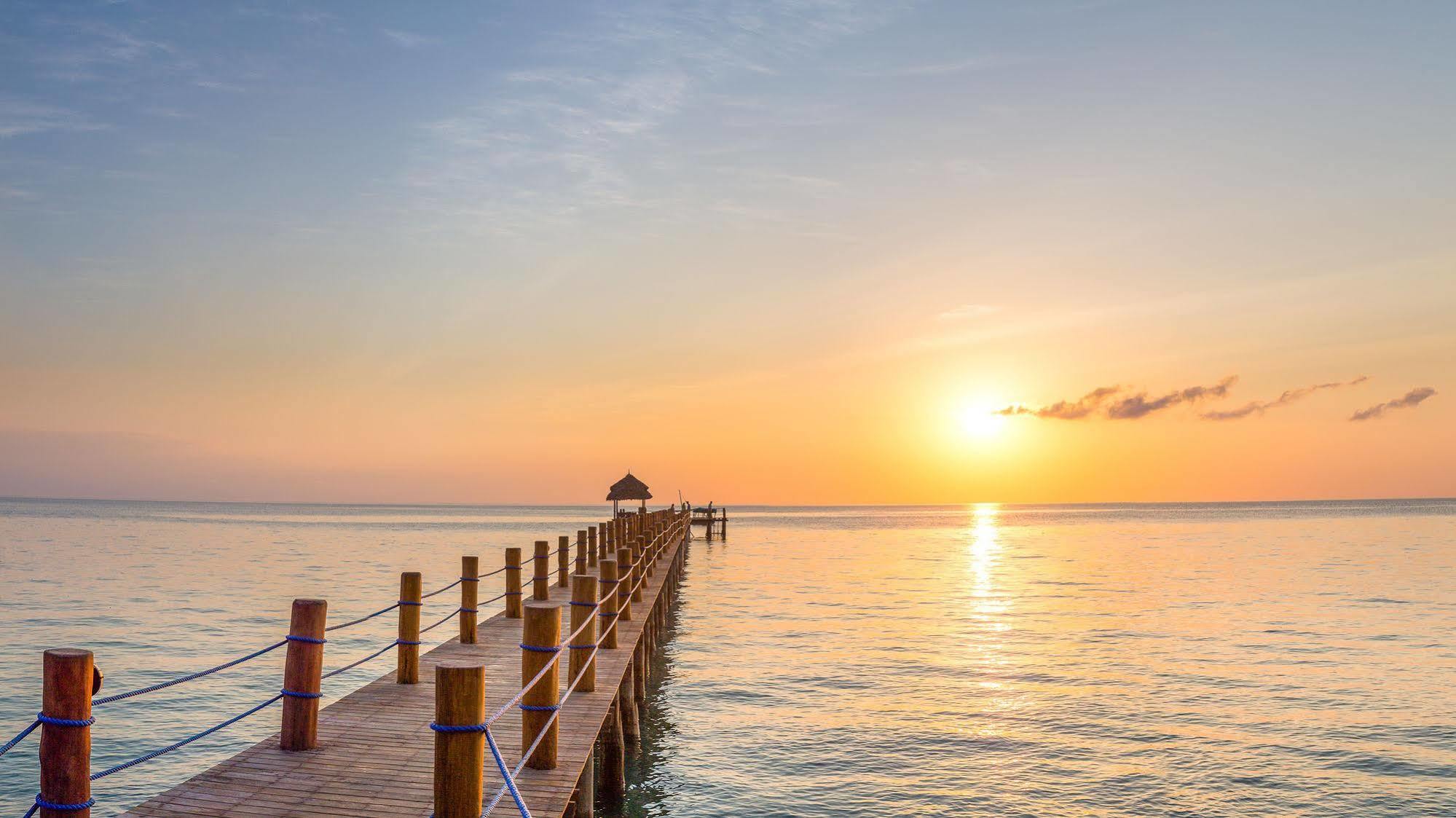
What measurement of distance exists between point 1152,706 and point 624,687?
30.4ft

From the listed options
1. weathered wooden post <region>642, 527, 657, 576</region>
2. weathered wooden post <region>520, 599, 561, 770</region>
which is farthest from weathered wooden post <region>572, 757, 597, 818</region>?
weathered wooden post <region>642, 527, 657, 576</region>

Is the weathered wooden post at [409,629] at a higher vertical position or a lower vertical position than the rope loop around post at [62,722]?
lower

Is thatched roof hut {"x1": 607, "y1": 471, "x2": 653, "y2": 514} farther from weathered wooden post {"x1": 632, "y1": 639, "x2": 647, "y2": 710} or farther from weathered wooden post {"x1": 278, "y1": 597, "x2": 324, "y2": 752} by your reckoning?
weathered wooden post {"x1": 278, "y1": 597, "x2": 324, "y2": 752}

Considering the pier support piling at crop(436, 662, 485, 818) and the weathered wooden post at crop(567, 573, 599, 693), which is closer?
the pier support piling at crop(436, 662, 485, 818)

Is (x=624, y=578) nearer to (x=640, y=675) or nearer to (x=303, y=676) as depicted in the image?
(x=640, y=675)

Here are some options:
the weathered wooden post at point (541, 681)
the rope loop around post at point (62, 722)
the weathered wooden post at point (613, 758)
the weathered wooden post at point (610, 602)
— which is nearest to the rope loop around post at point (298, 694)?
the weathered wooden post at point (541, 681)

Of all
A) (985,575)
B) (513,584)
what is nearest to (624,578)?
(513,584)

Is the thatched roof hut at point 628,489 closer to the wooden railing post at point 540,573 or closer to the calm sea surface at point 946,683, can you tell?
the calm sea surface at point 946,683

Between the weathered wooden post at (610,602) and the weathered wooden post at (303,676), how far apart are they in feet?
16.0

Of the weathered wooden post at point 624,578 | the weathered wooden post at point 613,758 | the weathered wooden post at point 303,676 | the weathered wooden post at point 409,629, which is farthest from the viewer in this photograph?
the weathered wooden post at point 624,578

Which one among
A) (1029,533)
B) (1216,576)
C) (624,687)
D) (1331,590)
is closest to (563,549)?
(624,687)

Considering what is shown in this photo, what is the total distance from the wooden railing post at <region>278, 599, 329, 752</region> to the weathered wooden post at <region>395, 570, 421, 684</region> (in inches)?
82.0

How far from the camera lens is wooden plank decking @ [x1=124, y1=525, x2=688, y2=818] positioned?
636cm

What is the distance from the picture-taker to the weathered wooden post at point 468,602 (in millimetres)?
12875
